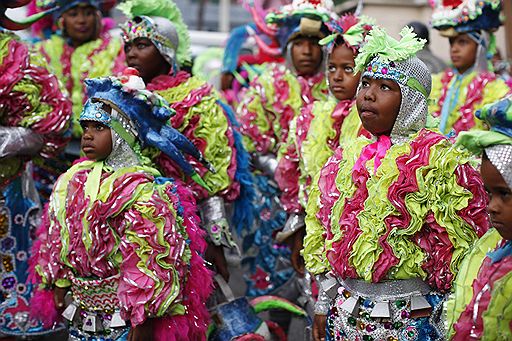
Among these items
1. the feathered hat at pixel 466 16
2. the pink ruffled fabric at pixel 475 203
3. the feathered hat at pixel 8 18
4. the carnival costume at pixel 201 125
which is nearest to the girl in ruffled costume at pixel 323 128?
the carnival costume at pixel 201 125

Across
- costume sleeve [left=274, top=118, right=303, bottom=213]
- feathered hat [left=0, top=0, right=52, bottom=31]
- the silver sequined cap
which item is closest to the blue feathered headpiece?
costume sleeve [left=274, top=118, right=303, bottom=213]

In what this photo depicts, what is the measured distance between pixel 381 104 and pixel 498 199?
3.26 ft

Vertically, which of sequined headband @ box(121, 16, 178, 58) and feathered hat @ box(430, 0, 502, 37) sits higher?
sequined headband @ box(121, 16, 178, 58)

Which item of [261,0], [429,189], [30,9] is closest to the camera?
[429,189]

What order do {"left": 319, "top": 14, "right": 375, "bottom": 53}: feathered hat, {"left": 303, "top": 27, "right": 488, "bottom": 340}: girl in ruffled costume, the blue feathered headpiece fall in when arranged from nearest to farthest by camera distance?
{"left": 303, "top": 27, "right": 488, "bottom": 340}: girl in ruffled costume
the blue feathered headpiece
{"left": 319, "top": 14, "right": 375, "bottom": 53}: feathered hat

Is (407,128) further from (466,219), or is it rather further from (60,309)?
(60,309)

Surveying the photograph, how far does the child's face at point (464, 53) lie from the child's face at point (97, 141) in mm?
3375

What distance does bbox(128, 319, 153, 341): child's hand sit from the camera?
14.1 feet

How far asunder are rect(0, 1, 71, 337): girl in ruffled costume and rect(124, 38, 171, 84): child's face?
23.4 inches

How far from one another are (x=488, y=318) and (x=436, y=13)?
169 inches

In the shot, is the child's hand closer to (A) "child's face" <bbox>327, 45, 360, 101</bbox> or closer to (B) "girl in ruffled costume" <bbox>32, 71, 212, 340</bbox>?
(B) "girl in ruffled costume" <bbox>32, 71, 212, 340</bbox>

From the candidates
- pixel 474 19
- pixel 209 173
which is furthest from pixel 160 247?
pixel 474 19

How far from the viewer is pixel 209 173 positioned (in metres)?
5.36

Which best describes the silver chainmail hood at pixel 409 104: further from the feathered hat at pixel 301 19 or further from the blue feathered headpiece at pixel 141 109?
the feathered hat at pixel 301 19
